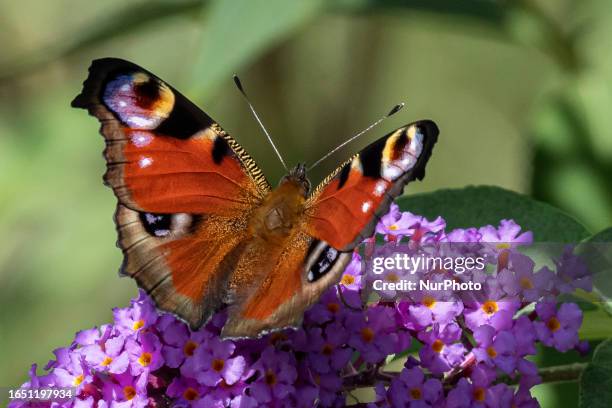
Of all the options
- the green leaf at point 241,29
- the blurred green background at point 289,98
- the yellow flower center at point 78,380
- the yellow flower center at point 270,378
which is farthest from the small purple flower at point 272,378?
the green leaf at point 241,29

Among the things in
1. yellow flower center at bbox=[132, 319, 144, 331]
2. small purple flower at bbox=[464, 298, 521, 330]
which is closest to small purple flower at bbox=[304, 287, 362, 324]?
small purple flower at bbox=[464, 298, 521, 330]

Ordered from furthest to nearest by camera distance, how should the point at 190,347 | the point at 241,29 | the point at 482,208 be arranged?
the point at 241,29 < the point at 482,208 < the point at 190,347

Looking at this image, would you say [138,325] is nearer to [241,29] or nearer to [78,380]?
[78,380]

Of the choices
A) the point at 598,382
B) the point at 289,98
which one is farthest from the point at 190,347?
the point at 289,98

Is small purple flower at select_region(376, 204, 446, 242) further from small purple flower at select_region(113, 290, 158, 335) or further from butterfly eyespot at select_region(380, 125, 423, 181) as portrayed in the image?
small purple flower at select_region(113, 290, 158, 335)

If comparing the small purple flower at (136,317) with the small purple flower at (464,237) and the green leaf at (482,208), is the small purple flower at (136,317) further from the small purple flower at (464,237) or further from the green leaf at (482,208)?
the green leaf at (482,208)

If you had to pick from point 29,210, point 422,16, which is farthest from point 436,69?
point 29,210
